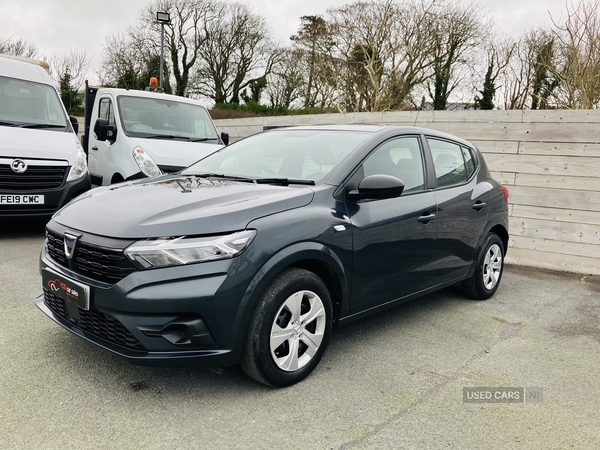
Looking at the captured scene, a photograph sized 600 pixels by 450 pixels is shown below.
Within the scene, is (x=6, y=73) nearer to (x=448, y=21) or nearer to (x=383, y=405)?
(x=383, y=405)

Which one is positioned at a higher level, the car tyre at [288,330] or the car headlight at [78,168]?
the car headlight at [78,168]

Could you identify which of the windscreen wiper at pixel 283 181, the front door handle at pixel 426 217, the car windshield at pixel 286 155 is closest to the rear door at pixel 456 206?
the front door handle at pixel 426 217

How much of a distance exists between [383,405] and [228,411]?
33.8 inches

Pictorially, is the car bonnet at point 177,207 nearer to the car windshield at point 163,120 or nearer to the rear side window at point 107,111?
the car windshield at point 163,120

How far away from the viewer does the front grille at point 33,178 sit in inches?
237

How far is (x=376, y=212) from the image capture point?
3.53m

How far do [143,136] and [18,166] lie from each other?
5.84 ft

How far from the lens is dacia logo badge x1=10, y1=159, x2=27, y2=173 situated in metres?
6.03

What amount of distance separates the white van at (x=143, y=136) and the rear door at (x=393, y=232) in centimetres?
387

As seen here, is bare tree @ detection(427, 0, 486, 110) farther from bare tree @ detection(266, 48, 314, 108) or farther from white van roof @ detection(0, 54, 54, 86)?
white van roof @ detection(0, 54, 54, 86)

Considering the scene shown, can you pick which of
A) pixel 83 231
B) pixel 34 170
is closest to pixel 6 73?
pixel 34 170

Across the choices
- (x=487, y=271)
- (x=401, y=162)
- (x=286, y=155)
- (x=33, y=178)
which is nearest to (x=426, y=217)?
(x=401, y=162)

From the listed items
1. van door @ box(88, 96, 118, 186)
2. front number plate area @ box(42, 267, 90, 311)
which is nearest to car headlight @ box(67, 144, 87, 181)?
van door @ box(88, 96, 118, 186)

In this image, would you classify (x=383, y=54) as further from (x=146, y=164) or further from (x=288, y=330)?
(x=288, y=330)
